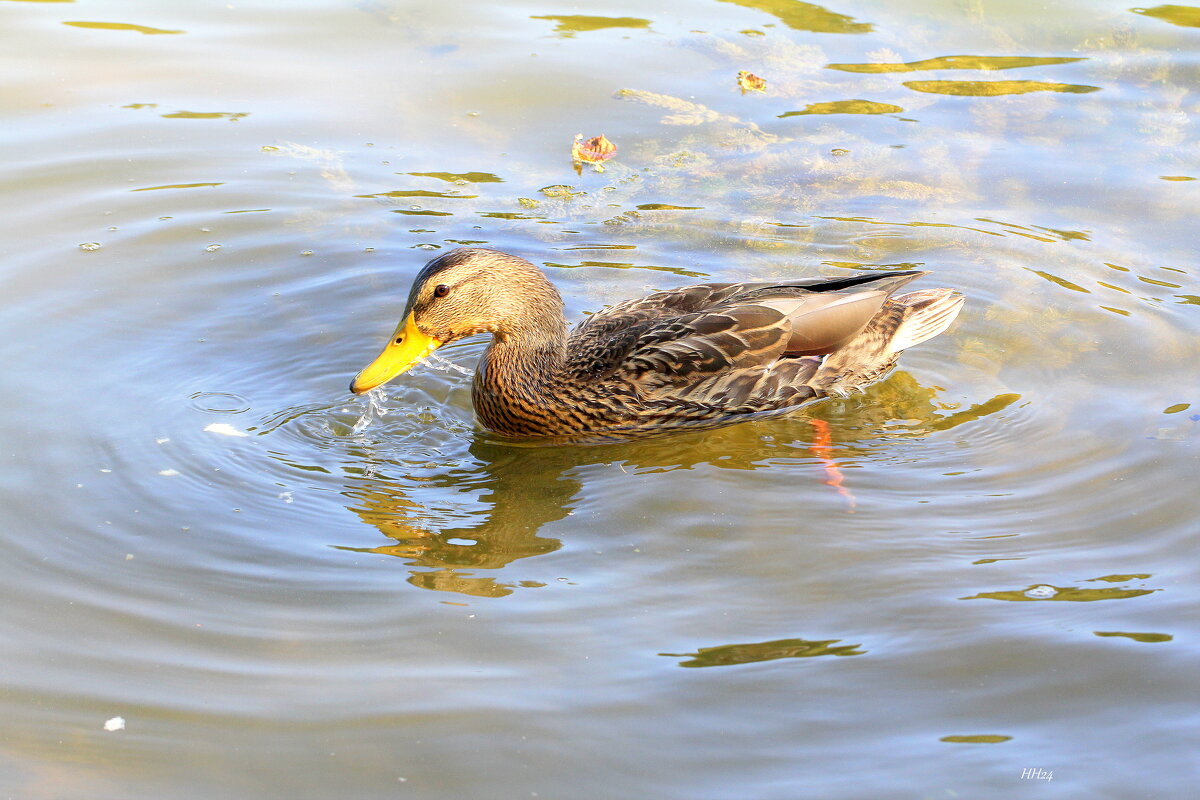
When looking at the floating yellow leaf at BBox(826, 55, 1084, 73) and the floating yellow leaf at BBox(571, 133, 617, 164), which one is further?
the floating yellow leaf at BBox(826, 55, 1084, 73)

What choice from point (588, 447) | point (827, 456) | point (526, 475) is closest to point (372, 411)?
point (526, 475)

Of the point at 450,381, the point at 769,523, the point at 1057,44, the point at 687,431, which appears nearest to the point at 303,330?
the point at 450,381

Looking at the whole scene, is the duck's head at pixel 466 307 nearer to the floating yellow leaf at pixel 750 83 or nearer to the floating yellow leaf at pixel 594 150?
the floating yellow leaf at pixel 594 150

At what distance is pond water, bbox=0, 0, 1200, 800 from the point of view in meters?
4.12

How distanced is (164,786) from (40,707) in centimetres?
65

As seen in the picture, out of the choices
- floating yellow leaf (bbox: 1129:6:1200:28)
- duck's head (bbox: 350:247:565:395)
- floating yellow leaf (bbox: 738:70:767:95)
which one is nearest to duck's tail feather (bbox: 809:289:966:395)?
duck's head (bbox: 350:247:565:395)

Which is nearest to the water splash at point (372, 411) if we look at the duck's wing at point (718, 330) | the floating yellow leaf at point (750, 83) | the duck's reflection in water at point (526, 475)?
the duck's reflection in water at point (526, 475)

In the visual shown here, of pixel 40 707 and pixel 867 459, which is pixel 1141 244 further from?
pixel 40 707

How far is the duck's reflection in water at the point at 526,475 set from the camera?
525 centimetres

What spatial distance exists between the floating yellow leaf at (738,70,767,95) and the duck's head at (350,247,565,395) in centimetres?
393

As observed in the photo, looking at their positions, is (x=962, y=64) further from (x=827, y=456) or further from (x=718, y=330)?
(x=827, y=456)

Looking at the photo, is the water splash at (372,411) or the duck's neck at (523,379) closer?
the water splash at (372,411)

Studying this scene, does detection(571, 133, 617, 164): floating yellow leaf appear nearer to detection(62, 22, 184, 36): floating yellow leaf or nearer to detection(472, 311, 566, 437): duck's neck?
detection(472, 311, 566, 437): duck's neck

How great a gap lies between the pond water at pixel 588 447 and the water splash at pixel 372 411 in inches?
1.5
